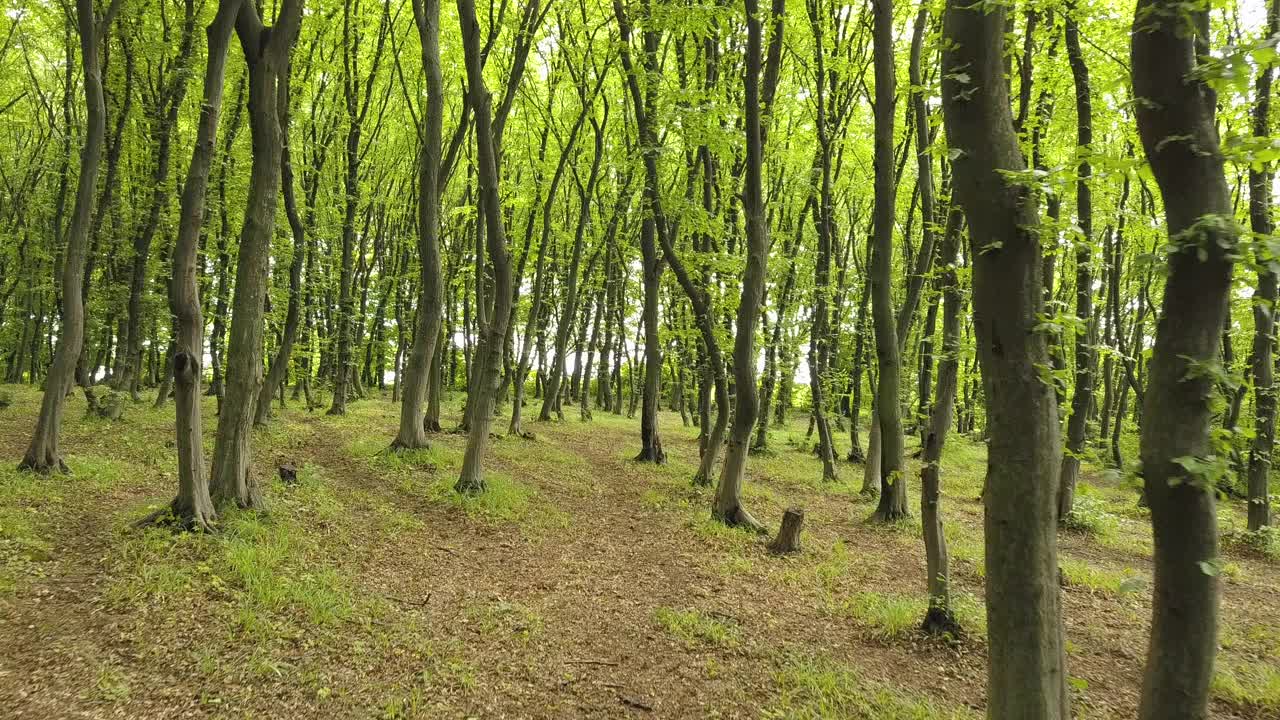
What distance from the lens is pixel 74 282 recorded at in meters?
9.01

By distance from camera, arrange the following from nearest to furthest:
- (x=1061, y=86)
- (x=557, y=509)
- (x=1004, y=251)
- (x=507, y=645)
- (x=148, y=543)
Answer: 1. (x=1004, y=251)
2. (x=507, y=645)
3. (x=148, y=543)
4. (x=557, y=509)
5. (x=1061, y=86)

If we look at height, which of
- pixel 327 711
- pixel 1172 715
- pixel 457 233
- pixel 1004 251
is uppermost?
pixel 457 233

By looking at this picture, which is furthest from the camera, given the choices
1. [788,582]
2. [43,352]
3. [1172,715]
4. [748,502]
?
[43,352]

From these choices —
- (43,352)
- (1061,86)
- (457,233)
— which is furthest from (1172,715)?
(43,352)

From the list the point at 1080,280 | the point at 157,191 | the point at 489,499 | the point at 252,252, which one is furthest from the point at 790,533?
the point at 157,191

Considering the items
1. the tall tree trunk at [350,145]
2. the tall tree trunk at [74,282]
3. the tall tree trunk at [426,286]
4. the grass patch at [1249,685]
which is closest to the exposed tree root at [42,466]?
the tall tree trunk at [74,282]

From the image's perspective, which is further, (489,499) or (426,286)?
(426,286)

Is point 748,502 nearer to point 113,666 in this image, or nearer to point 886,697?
point 886,697

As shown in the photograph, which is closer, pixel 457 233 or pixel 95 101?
pixel 95 101

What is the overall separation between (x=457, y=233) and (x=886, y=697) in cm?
2304

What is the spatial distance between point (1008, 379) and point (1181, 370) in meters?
0.70

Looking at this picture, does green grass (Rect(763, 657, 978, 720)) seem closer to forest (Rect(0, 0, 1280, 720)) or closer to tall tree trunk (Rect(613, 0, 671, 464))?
forest (Rect(0, 0, 1280, 720))

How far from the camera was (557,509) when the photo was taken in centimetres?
1059

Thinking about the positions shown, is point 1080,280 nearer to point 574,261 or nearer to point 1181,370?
point 1181,370
